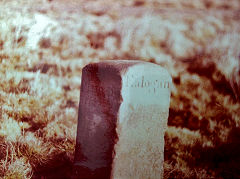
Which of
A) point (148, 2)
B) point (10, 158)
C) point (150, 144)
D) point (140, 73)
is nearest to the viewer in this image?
point (140, 73)

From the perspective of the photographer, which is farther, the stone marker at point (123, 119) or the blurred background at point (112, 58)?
the blurred background at point (112, 58)

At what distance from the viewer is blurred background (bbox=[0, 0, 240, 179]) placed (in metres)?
1.60

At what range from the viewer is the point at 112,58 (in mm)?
1805

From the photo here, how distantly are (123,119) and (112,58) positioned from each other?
53 centimetres

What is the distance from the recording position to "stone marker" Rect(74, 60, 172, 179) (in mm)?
1431

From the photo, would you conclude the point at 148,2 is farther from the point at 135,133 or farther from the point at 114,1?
the point at 135,133

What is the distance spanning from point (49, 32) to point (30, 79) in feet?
1.19

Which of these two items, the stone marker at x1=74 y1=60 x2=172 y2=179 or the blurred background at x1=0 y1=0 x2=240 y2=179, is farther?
the blurred background at x1=0 y1=0 x2=240 y2=179

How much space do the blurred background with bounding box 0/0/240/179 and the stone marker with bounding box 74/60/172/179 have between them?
197 mm

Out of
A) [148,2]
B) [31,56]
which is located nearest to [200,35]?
[148,2]

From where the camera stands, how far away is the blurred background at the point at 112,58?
1.60m

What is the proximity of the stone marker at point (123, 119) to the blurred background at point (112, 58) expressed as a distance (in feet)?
0.65

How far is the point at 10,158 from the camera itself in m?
1.89

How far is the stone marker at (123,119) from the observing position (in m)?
1.43
